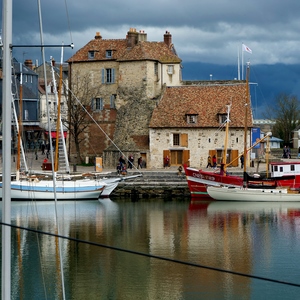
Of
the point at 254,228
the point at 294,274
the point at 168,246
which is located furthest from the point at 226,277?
the point at 254,228

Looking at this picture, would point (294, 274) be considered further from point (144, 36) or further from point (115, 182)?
point (144, 36)

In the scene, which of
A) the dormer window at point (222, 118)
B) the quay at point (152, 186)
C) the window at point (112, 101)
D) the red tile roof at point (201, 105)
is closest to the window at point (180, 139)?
the red tile roof at point (201, 105)

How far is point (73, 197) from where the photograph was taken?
51750mm

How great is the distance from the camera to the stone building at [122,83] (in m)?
63.0

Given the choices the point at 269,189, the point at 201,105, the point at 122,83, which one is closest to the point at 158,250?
the point at 269,189

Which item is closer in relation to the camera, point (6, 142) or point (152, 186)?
point (6, 142)

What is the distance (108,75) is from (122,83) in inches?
67.4

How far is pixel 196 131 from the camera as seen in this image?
6084cm

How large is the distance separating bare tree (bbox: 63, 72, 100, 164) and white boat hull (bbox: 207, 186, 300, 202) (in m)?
15.0

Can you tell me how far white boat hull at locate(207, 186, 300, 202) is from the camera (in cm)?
5228

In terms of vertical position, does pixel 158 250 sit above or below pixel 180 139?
below

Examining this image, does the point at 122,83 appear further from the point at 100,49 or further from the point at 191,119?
the point at 191,119

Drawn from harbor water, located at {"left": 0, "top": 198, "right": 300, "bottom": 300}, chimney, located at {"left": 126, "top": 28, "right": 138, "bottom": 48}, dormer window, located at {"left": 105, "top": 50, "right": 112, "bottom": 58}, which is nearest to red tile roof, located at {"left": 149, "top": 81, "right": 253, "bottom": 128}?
chimney, located at {"left": 126, "top": 28, "right": 138, "bottom": 48}

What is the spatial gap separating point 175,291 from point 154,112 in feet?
126
